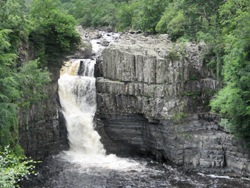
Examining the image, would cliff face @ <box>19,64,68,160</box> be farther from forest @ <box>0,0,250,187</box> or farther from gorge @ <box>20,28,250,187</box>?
forest @ <box>0,0,250,187</box>

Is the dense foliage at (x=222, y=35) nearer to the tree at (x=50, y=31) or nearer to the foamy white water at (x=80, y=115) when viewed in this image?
the tree at (x=50, y=31)

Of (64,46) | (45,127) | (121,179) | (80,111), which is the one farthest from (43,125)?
(121,179)

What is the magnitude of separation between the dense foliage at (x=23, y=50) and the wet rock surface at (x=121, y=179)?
12.8 ft

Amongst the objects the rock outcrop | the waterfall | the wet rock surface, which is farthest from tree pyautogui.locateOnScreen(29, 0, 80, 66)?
the wet rock surface

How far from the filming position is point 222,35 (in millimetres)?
35500

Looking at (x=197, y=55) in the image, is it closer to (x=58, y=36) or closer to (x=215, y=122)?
(x=215, y=122)

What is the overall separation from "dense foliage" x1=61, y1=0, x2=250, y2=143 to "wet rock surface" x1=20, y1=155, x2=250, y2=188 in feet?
21.4

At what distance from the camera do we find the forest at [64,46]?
25.0 m

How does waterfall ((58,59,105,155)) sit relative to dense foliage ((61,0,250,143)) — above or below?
below

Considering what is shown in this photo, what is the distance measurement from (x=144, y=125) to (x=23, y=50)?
57.8 ft

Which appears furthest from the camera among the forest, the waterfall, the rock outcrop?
the waterfall

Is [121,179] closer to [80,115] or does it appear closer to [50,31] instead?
[80,115]

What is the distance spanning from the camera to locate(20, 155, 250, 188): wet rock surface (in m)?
28.1

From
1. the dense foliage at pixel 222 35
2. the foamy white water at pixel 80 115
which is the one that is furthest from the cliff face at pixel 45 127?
the dense foliage at pixel 222 35
